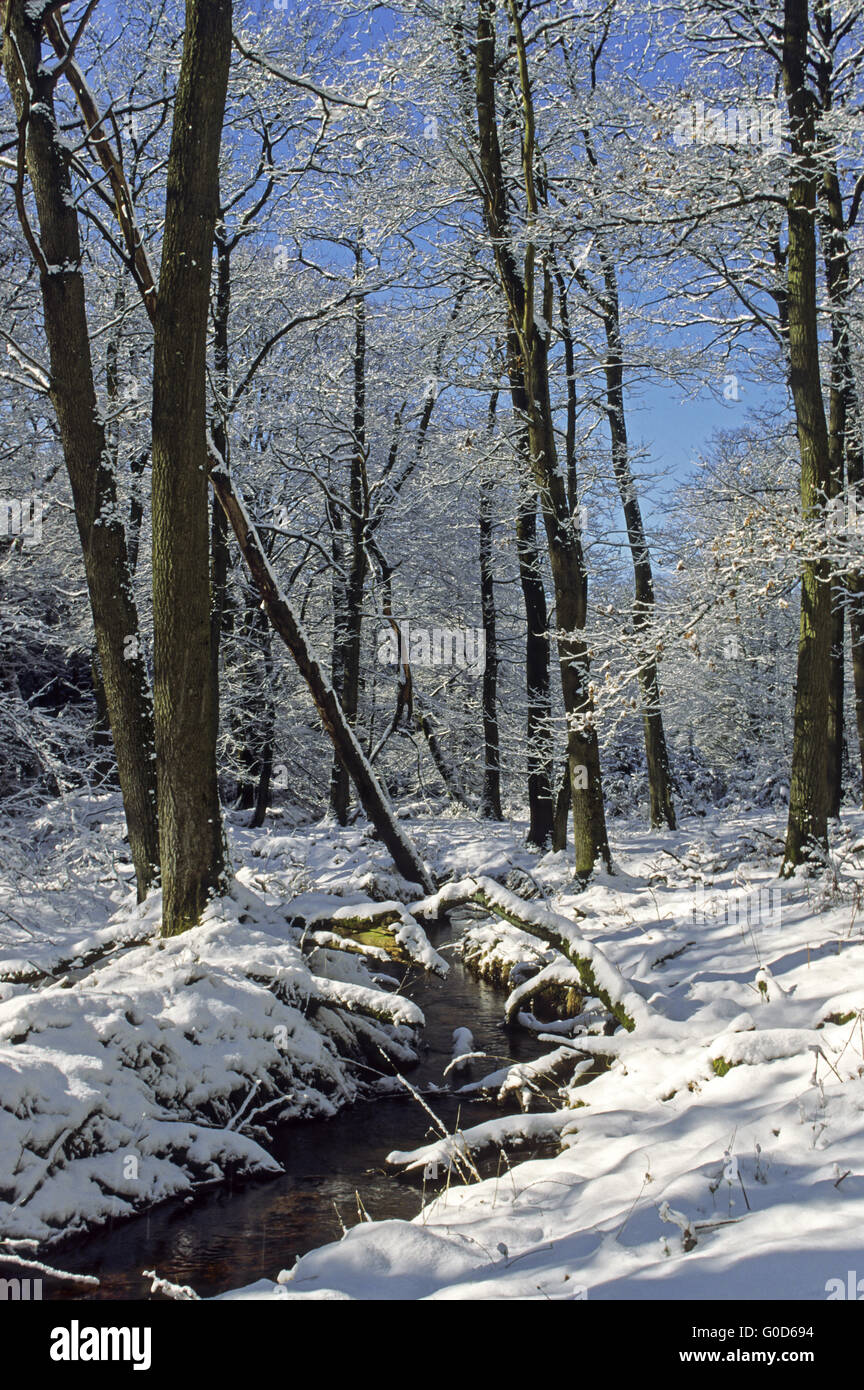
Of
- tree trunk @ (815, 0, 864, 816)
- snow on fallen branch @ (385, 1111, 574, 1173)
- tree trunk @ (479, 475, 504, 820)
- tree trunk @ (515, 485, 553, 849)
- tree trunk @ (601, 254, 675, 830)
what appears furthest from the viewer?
tree trunk @ (479, 475, 504, 820)

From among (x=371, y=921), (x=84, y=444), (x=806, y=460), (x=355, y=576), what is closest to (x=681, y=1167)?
(x=371, y=921)

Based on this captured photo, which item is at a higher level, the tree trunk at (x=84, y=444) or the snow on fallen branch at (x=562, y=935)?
the tree trunk at (x=84, y=444)

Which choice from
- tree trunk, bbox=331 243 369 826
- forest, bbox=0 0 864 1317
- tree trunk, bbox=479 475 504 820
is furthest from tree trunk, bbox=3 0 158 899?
tree trunk, bbox=479 475 504 820

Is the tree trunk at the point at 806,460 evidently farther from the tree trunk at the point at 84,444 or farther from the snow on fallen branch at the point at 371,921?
the tree trunk at the point at 84,444

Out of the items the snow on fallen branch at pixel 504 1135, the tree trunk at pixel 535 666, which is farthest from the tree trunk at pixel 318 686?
the snow on fallen branch at pixel 504 1135

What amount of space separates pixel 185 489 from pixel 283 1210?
456 cm

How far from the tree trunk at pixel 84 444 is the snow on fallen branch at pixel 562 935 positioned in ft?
8.32

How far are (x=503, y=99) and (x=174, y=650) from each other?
984 cm

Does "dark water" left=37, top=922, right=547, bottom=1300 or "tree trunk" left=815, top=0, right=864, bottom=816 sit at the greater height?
"tree trunk" left=815, top=0, right=864, bottom=816

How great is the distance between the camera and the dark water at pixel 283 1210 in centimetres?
398

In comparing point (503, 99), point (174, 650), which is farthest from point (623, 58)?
point (174, 650)

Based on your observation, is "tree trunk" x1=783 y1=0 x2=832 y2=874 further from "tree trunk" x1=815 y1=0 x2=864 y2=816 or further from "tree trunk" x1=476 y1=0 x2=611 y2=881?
"tree trunk" x1=476 y1=0 x2=611 y2=881

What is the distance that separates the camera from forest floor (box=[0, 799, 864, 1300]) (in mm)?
3004

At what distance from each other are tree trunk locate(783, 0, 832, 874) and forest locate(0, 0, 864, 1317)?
5 centimetres
